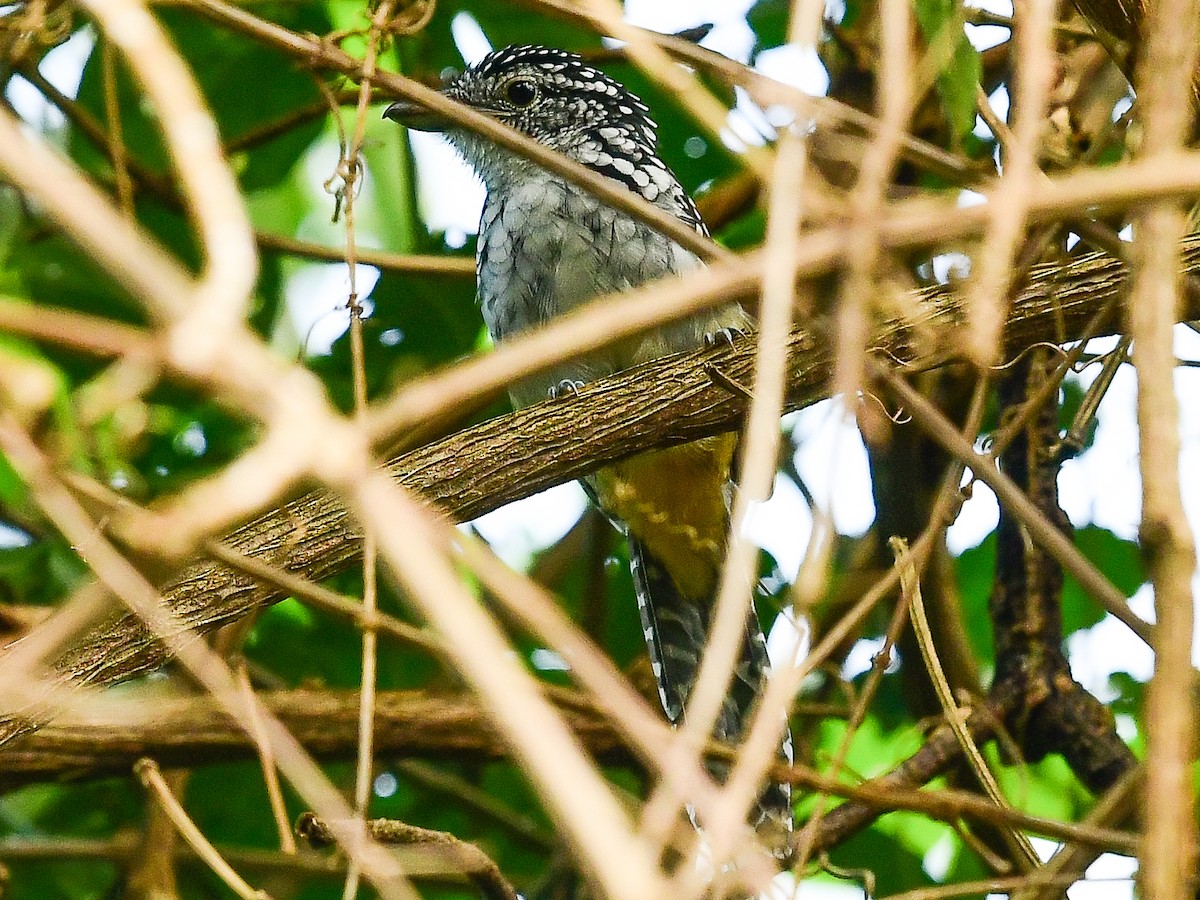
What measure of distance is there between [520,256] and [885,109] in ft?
10.9

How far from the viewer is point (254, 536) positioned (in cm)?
302

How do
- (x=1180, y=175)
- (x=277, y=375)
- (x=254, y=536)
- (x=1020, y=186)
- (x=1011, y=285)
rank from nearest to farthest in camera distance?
(x=277, y=375) → (x=1180, y=175) → (x=1020, y=186) → (x=1011, y=285) → (x=254, y=536)

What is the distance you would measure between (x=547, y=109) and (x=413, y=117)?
1.90ft

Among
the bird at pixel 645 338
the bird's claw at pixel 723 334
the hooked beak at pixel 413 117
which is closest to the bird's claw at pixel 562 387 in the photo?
the bird at pixel 645 338

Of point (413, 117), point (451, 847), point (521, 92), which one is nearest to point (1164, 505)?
point (451, 847)

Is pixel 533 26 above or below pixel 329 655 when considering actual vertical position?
above

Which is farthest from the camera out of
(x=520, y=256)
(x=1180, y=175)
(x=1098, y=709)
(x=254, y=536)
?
(x=520, y=256)

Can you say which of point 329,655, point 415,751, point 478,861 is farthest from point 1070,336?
point 329,655

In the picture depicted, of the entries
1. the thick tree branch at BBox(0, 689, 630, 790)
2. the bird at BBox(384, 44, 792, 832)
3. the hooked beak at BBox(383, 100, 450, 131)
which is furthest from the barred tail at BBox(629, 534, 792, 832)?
the hooked beak at BBox(383, 100, 450, 131)

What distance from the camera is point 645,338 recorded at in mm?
4496

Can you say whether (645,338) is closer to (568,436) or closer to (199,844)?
(568,436)

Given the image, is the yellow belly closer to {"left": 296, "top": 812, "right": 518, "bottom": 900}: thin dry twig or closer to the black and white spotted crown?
the black and white spotted crown

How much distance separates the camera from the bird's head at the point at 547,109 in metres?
4.89

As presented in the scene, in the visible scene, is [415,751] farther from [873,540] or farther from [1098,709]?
[1098,709]
